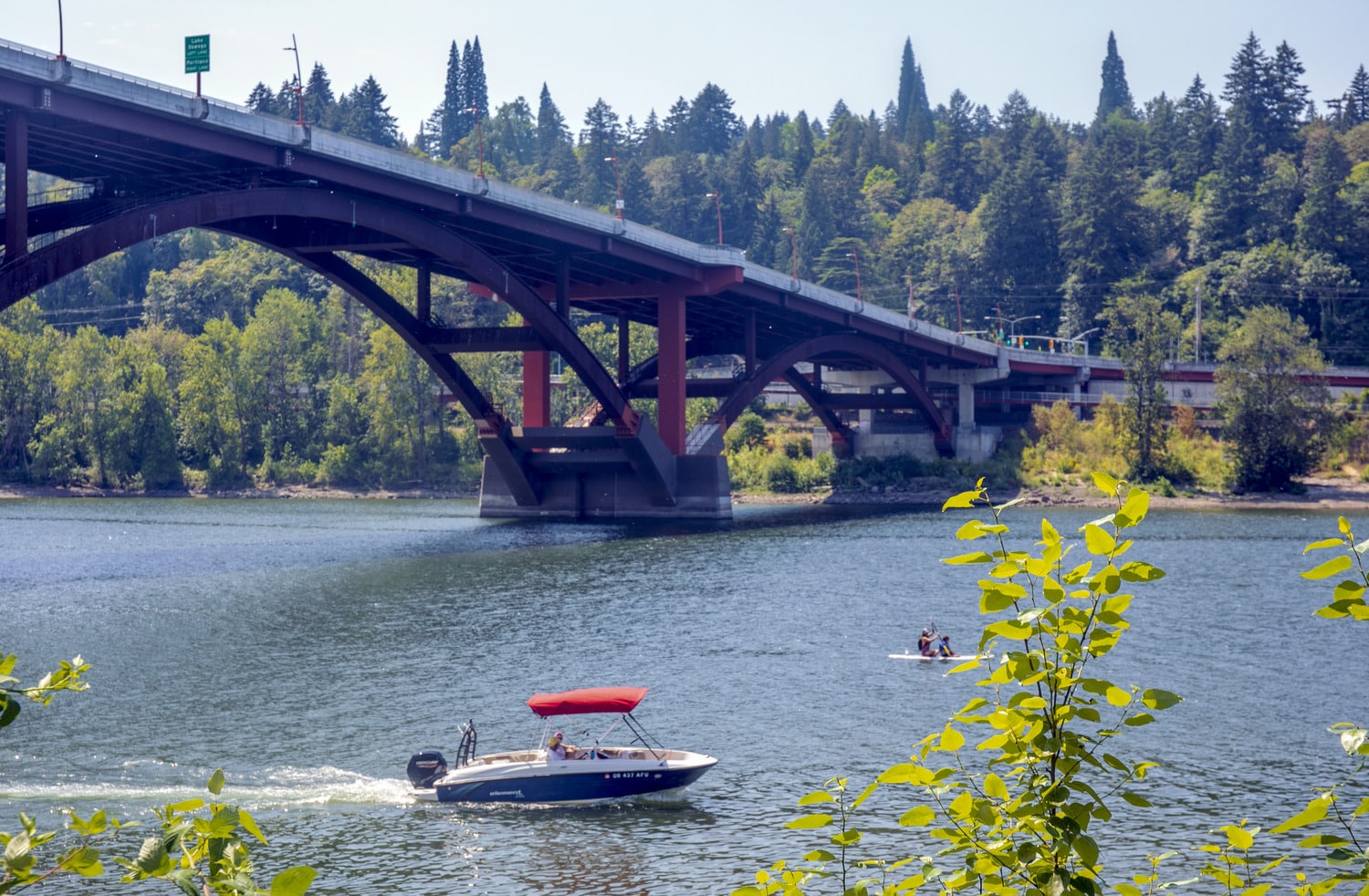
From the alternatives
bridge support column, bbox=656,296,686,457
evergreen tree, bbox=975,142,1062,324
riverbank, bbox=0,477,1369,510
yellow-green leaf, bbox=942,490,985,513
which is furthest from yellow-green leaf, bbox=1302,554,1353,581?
evergreen tree, bbox=975,142,1062,324

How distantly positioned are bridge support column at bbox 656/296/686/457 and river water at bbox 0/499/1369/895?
1594 centimetres

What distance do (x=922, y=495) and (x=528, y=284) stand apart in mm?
41181

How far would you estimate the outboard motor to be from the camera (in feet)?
92.0

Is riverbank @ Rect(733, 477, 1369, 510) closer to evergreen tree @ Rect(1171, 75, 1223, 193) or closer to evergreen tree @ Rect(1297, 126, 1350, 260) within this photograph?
evergreen tree @ Rect(1297, 126, 1350, 260)

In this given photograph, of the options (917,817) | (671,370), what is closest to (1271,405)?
(671,370)

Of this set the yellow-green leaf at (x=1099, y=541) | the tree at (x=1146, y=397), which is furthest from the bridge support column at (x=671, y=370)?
the yellow-green leaf at (x=1099, y=541)

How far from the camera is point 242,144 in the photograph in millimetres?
55688

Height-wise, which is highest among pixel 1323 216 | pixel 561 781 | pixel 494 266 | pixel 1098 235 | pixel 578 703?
pixel 1323 216

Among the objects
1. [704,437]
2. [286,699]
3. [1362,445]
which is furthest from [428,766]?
[1362,445]

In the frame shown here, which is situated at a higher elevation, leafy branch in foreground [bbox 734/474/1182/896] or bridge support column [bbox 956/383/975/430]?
bridge support column [bbox 956/383/975/430]

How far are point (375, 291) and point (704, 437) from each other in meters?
25.7

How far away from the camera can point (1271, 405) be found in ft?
332

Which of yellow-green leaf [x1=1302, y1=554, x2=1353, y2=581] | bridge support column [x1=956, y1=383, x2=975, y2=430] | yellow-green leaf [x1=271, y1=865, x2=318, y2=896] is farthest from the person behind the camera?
bridge support column [x1=956, y1=383, x2=975, y2=430]

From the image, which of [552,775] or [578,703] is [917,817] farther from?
[578,703]
